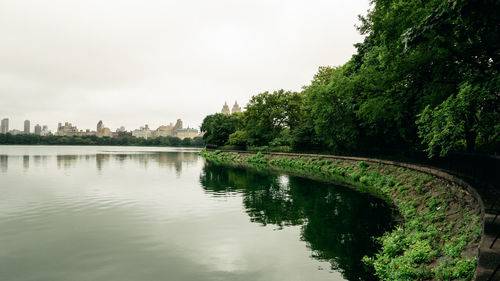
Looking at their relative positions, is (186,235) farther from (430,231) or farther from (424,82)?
(424,82)

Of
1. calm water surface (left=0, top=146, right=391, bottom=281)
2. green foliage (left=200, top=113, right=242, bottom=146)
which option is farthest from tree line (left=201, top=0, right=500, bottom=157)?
green foliage (left=200, top=113, right=242, bottom=146)

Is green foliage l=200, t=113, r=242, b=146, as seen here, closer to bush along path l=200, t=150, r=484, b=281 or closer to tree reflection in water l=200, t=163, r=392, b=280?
tree reflection in water l=200, t=163, r=392, b=280

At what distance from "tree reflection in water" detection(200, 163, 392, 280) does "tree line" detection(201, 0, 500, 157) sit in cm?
449

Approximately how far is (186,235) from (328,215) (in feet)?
24.6

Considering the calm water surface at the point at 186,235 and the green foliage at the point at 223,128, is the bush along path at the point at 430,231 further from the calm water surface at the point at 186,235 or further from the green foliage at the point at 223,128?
the green foliage at the point at 223,128

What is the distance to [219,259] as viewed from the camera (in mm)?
9594

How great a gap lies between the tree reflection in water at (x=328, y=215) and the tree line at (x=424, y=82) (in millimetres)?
4493

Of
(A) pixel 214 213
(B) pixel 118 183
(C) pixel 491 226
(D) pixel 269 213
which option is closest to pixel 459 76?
(C) pixel 491 226

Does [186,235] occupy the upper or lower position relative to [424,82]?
lower

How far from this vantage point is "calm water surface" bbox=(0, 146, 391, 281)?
864cm

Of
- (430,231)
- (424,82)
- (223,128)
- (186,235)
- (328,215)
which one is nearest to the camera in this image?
(430,231)

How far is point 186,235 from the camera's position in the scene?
12.1 meters

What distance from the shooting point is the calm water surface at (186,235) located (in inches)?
340

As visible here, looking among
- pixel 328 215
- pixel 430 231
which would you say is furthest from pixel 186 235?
pixel 430 231
